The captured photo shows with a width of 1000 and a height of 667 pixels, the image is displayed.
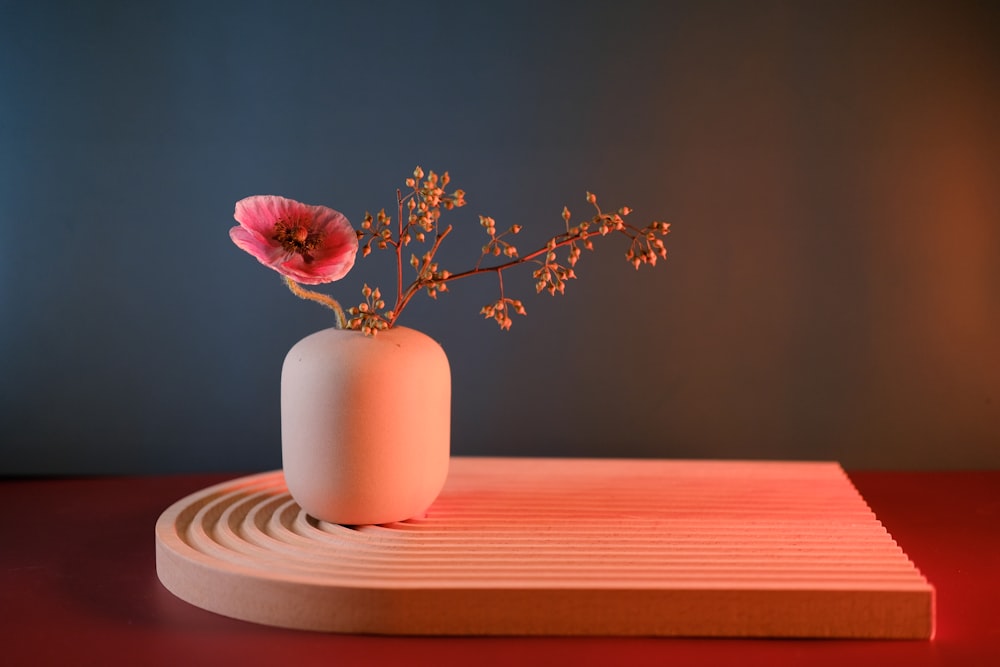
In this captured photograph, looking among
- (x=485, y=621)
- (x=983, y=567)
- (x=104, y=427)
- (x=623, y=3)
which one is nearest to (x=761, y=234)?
(x=623, y=3)

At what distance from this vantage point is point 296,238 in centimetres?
211

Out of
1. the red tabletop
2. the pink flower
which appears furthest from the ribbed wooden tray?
the pink flower

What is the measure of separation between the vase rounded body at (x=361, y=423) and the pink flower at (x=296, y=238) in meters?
0.16

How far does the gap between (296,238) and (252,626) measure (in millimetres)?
725

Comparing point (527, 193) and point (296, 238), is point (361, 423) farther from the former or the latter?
point (527, 193)

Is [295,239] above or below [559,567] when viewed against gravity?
above

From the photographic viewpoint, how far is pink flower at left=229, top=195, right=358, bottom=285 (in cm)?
210

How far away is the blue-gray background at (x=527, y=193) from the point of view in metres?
3.33

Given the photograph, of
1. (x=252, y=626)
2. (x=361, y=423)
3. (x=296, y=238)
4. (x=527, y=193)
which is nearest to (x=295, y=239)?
(x=296, y=238)

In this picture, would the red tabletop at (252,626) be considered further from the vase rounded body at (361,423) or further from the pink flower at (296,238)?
the pink flower at (296,238)

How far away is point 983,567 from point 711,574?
2.77ft

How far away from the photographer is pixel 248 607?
6.32 feet

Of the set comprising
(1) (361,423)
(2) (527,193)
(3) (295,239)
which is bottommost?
(1) (361,423)

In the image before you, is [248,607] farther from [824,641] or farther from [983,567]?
[983,567]
